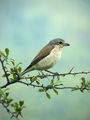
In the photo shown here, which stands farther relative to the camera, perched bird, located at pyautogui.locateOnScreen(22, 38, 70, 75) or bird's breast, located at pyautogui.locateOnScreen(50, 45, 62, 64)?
bird's breast, located at pyautogui.locateOnScreen(50, 45, 62, 64)

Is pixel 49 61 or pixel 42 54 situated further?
pixel 42 54

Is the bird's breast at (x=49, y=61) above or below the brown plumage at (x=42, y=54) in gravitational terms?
below

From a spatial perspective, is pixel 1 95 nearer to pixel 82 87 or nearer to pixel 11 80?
pixel 11 80

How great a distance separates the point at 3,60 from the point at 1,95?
421 millimetres

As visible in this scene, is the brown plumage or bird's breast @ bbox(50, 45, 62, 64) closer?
the brown plumage

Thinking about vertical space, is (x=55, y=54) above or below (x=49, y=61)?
above

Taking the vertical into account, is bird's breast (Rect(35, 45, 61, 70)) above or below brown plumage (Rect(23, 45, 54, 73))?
below

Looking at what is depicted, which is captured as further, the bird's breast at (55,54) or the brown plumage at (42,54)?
the bird's breast at (55,54)

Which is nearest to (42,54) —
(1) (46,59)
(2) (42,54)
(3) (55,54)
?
(2) (42,54)

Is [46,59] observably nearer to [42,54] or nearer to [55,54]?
[42,54]

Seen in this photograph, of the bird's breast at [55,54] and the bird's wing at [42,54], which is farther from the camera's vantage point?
the bird's breast at [55,54]

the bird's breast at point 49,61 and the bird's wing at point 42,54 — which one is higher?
the bird's wing at point 42,54

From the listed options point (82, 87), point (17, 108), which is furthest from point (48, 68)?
point (17, 108)

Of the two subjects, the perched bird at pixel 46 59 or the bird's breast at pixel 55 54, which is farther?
the bird's breast at pixel 55 54
